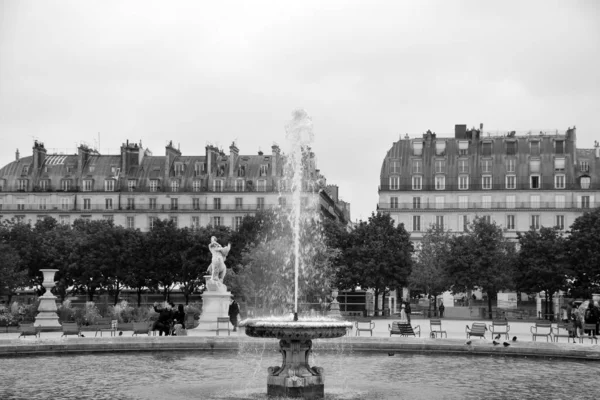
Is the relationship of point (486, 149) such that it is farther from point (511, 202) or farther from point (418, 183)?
point (418, 183)

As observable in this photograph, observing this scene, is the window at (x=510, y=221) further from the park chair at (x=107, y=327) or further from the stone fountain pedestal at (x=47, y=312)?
the stone fountain pedestal at (x=47, y=312)

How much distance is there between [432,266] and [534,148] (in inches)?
978

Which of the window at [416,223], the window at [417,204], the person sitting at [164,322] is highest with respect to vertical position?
the window at [417,204]

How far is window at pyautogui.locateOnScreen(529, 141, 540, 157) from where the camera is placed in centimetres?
9038

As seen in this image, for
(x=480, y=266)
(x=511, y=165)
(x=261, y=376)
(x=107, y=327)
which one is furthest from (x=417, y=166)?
(x=261, y=376)

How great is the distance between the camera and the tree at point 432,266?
6912 cm

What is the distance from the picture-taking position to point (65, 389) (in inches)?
736

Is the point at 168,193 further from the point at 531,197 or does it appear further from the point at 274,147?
the point at 531,197

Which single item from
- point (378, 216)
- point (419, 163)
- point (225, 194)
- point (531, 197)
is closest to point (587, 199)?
point (531, 197)

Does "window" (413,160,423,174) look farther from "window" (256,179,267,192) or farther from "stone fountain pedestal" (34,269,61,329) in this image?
"stone fountain pedestal" (34,269,61,329)

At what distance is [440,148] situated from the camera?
92750 millimetres

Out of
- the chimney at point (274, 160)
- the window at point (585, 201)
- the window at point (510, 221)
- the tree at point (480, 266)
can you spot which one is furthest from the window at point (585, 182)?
the chimney at point (274, 160)

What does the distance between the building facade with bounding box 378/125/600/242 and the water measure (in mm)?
64289

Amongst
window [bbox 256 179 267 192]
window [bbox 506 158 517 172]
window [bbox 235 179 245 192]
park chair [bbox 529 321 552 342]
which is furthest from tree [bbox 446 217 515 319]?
window [bbox 235 179 245 192]
